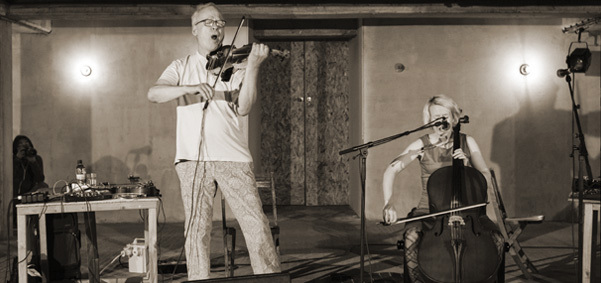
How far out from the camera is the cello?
3697 millimetres

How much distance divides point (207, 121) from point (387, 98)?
17.7 feet

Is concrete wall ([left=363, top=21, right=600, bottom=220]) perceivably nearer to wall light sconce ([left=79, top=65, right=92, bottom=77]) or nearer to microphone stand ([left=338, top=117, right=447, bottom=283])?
wall light sconce ([left=79, top=65, right=92, bottom=77])

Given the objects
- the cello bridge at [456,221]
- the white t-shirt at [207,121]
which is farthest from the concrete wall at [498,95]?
the white t-shirt at [207,121]

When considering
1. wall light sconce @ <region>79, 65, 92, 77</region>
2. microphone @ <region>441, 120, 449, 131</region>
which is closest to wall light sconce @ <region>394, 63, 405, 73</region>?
wall light sconce @ <region>79, 65, 92, 77</region>

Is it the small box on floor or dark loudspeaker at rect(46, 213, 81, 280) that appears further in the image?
dark loudspeaker at rect(46, 213, 81, 280)

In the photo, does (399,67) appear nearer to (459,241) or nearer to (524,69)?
(524,69)

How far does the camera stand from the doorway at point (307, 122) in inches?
389

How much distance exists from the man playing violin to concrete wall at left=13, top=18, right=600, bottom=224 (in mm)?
5086

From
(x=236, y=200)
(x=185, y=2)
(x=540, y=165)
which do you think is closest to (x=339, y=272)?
(x=236, y=200)

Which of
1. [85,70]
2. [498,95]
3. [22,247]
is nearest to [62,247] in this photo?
[22,247]

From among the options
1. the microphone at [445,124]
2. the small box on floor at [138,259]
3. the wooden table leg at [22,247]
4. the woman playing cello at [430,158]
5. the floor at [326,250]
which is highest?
the microphone at [445,124]

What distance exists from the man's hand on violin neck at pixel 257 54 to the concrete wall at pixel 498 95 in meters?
5.37

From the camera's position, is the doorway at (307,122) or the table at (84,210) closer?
the table at (84,210)

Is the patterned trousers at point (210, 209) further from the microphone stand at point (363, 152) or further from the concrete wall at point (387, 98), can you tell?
the concrete wall at point (387, 98)
